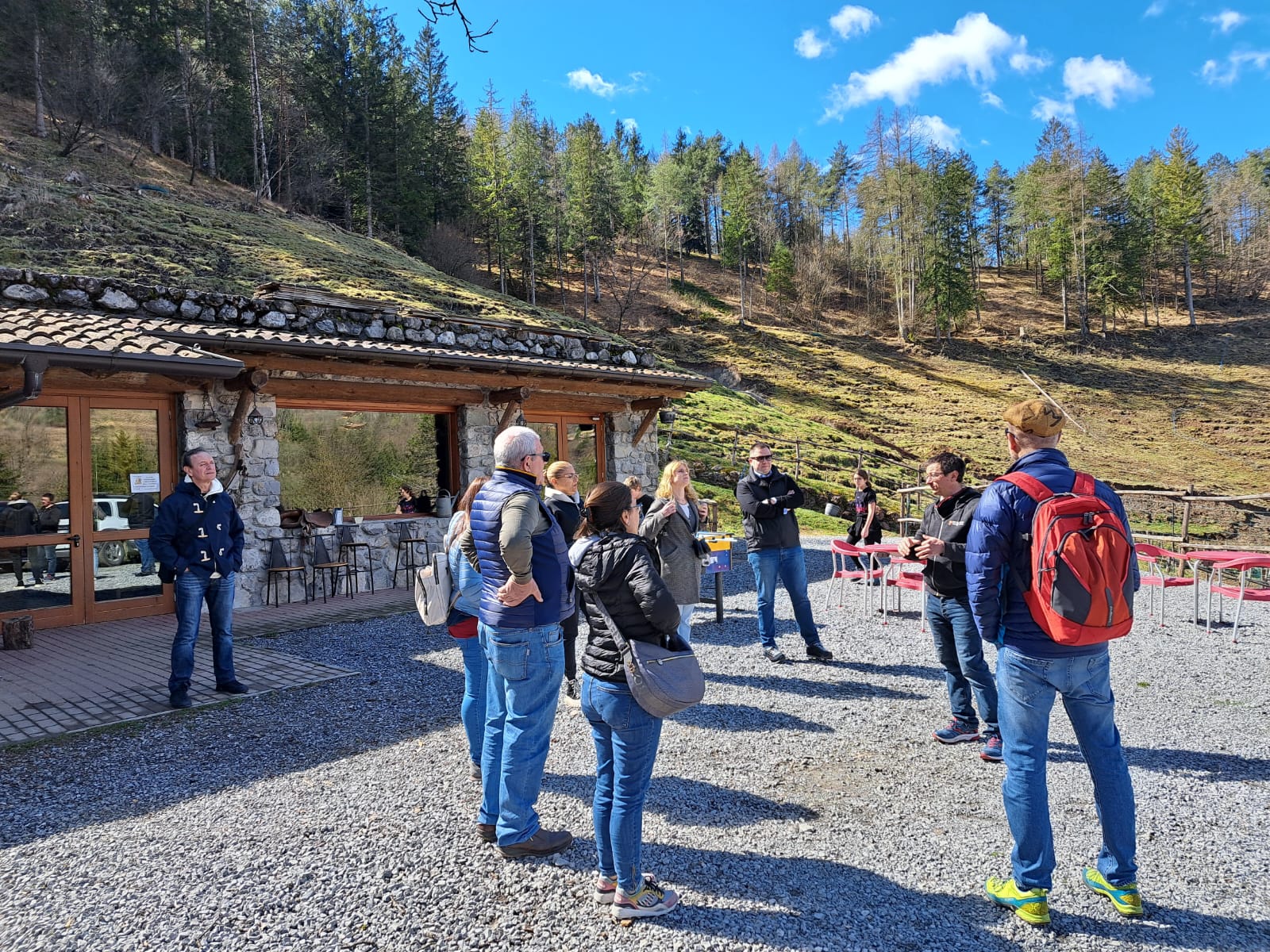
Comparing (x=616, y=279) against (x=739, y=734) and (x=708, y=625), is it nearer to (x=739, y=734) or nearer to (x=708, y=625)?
(x=708, y=625)

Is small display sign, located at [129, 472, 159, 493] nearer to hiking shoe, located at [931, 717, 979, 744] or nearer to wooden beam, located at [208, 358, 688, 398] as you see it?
wooden beam, located at [208, 358, 688, 398]

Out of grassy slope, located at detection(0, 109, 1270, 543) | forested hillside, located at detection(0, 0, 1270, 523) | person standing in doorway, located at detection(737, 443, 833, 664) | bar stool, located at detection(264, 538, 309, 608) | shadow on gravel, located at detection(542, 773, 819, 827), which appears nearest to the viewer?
shadow on gravel, located at detection(542, 773, 819, 827)

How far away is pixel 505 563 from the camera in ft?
9.28

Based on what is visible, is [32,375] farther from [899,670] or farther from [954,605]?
[899,670]

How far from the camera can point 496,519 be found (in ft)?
9.35

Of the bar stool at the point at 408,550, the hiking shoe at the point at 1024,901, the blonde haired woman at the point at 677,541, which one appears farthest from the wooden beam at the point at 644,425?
the hiking shoe at the point at 1024,901

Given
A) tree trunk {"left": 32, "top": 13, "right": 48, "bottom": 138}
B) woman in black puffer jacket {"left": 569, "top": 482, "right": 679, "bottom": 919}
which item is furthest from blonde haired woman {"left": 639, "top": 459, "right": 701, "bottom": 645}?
tree trunk {"left": 32, "top": 13, "right": 48, "bottom": 138}

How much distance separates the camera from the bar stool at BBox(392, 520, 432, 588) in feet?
32.2

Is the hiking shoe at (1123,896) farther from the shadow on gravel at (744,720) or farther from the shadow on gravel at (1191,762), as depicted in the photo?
the shadow on gravel at (744,720)

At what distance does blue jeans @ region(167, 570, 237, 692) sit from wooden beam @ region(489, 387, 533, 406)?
5.57 m

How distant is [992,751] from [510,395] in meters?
→ 8.08

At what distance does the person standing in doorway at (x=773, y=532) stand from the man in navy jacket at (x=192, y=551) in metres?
3.87

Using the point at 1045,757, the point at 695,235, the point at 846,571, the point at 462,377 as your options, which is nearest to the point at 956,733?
the point at 1045,757

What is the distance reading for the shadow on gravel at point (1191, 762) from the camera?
3691 mm
